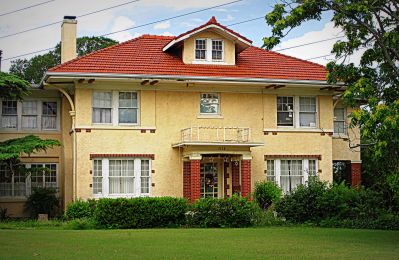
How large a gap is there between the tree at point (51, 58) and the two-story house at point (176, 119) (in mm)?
22295

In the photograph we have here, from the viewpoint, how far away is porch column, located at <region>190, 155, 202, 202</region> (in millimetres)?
30391

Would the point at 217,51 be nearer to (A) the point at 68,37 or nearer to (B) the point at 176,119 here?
(B) the point at 176,119

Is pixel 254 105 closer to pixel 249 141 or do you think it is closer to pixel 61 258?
pixel 249 141

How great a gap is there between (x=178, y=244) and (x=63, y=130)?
53.3 ft

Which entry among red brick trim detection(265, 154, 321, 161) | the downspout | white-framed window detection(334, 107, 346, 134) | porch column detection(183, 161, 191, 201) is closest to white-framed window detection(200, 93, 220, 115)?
porch column detection(183, 161, 191, 201)

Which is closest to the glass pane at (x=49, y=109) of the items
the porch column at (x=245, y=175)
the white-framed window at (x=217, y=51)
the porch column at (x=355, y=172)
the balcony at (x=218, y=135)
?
the balcony at (x=218, y=135)

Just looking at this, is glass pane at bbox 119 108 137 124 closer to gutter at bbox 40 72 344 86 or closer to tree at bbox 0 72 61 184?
gutter at bbox 40 72 344 86

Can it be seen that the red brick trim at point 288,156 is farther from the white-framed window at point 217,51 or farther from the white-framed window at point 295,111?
the white-framed window at point 217,51

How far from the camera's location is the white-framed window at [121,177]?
3081 centimetres

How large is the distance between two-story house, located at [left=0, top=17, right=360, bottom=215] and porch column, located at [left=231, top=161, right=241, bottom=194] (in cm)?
10

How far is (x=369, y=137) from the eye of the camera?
18703 mm

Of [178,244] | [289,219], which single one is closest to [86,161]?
[289,219]

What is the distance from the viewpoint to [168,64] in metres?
32.2

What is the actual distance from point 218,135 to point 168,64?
405 cm
